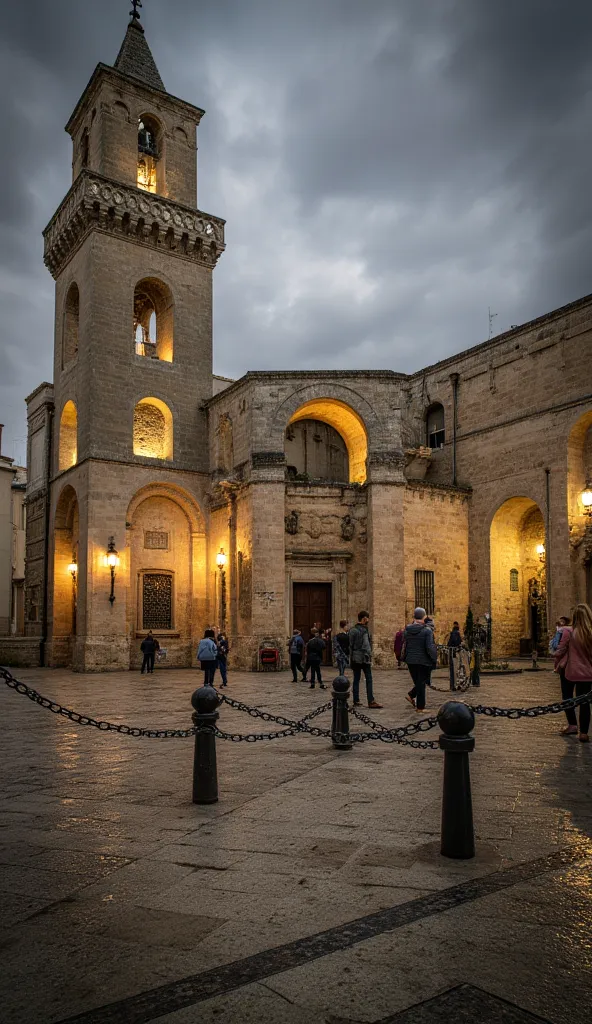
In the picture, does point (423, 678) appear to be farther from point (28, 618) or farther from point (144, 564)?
point (28, 618)

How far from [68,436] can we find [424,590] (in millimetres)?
Result: 14231

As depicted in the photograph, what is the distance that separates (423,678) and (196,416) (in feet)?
56.4

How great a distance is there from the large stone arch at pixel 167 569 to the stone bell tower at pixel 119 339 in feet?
0.79

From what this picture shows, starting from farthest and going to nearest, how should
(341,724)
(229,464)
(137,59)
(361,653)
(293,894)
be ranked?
(137,59)
(229,464)
(361,653)
(341,724)
(293,894)

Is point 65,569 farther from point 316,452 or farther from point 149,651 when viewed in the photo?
point 316,452

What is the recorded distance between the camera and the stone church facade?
2333cm

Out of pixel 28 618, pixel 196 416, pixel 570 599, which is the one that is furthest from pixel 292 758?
pixel 28 618

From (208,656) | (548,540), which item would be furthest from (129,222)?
(548,540)

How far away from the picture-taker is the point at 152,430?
1072 inches

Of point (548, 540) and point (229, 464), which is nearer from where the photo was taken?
point (548, 540)

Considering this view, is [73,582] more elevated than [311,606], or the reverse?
[73,582]

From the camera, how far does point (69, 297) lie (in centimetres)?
2806

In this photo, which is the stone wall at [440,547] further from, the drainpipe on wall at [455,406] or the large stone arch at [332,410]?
the large stone arch at [332,410]

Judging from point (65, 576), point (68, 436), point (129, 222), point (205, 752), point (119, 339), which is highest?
point (129, 222)
